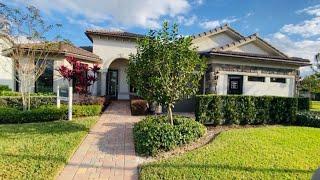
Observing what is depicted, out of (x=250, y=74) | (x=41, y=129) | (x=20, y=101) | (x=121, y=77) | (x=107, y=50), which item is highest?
(x=107, y=50)

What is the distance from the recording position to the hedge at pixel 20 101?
13531 mm

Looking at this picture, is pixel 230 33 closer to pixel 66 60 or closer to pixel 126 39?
pixel 126 39

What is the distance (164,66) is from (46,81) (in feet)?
36.9

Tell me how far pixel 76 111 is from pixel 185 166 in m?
8.37

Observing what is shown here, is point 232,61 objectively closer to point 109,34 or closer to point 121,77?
point 109,34

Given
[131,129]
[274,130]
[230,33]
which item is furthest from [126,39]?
[274,130]

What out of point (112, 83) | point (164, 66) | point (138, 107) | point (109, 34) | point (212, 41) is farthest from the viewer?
point (112, 83)

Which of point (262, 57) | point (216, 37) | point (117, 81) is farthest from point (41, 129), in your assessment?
point (216, 37)

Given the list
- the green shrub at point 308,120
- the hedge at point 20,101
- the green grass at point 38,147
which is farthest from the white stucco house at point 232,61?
the green grass at point 38,147

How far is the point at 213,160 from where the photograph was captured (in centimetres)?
663

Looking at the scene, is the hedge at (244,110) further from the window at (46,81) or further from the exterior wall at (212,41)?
the window at (46,81)

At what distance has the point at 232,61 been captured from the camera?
1664 cm

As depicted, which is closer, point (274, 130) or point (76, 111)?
point (274, 130)

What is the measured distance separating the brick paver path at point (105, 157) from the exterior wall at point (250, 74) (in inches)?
309
